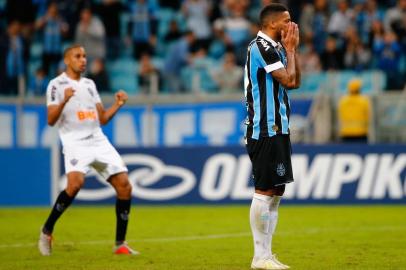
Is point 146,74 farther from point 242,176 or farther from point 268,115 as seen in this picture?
point 268,115

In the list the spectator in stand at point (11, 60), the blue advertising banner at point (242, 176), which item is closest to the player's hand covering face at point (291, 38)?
the blue advertising banner at point (242, 176)

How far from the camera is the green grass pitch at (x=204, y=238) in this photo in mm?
9812

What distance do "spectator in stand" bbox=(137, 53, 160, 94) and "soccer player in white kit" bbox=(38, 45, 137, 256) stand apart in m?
8.28

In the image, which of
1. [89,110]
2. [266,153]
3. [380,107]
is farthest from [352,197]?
[266,153]

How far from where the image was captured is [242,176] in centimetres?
1781

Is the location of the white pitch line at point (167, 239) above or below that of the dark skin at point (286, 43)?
below

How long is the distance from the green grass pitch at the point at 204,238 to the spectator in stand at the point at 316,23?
19.4 ft

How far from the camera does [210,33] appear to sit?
22.5m

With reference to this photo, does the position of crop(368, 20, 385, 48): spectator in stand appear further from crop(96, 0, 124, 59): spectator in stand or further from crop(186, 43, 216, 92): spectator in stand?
crop(96, 0, 124, 59): spectator in stand

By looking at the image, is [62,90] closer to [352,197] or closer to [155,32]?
[352,197]

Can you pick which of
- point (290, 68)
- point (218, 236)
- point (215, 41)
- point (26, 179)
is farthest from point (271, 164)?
point (215, 41)

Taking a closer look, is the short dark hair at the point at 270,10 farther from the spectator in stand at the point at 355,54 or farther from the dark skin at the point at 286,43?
the spectator in stand at the point at 355,54

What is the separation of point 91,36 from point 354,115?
5.97 metres

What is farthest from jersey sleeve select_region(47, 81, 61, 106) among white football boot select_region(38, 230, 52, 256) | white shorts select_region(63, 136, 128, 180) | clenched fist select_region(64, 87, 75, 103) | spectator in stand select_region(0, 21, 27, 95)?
spectator in stand select_region(0, 21, 27, 95)
